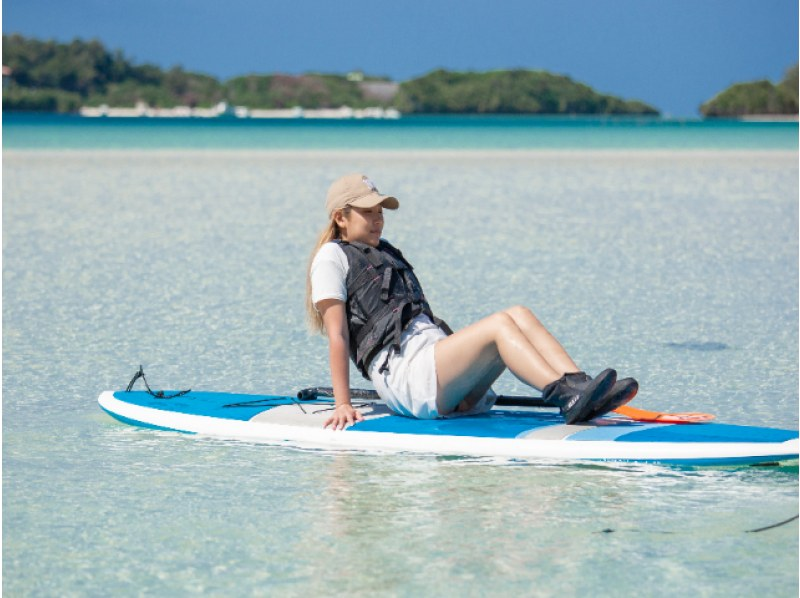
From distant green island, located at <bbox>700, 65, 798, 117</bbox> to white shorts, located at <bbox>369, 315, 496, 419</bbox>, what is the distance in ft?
360

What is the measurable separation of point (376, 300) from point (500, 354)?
0.56 metres

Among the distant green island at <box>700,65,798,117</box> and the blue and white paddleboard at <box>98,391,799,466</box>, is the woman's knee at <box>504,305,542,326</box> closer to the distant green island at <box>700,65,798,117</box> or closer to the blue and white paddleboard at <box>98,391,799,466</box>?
the blue and white paddleboard at <box>98,391,799,466</box>

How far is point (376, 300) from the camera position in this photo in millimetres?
5391

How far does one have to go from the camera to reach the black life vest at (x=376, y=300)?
5.37m

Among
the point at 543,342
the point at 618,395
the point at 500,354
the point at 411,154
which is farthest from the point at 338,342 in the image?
the point at 411,154

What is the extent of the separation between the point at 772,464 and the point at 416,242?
30.1ft

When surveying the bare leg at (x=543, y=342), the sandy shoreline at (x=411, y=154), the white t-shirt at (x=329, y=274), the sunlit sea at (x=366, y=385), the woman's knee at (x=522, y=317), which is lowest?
the sandy shoreline at (x=411, y=154)

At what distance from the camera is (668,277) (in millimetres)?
11438

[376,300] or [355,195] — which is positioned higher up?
[355,195]

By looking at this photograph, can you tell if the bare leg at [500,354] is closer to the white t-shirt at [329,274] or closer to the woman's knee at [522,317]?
the woman's knee at [522,317]

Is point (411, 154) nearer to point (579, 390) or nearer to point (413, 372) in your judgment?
point (413, 372)

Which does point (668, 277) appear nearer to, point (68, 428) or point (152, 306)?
point (152, 306)

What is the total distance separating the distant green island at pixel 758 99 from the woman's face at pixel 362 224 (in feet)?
360

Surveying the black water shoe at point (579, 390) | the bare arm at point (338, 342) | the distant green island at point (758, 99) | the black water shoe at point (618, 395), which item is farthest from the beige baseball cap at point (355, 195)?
the distant green island at point (758, 99)
